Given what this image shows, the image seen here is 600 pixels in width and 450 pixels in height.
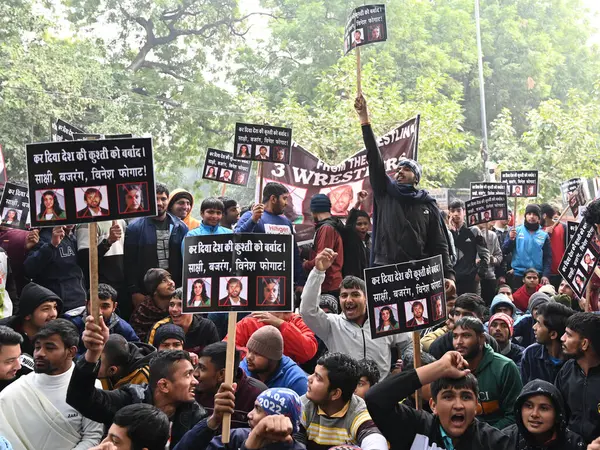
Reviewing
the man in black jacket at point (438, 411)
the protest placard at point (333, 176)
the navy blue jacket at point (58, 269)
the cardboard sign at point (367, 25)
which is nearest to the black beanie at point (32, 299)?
the navy blue jacket at point (58, 269)

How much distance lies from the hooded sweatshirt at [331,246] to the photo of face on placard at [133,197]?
401cm

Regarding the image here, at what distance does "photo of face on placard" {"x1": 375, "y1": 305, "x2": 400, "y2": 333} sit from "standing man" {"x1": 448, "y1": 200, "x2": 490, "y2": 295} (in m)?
5.95

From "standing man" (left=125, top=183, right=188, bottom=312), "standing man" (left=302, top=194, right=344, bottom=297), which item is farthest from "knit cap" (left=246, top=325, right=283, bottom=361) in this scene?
"standing man" (left=302, top=194, right=344, bottom=297)

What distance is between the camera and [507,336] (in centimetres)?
757

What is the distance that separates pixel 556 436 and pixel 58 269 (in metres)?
5.05

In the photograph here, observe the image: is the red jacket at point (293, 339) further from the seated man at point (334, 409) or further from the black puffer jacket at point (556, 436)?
the black puffer jacket at point (556, 436)

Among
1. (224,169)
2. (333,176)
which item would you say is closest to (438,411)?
(333,176)

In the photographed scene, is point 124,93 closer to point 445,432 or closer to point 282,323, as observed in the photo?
point 282,323

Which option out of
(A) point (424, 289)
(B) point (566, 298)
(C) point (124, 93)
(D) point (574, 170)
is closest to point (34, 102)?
(C) point (124, 93)

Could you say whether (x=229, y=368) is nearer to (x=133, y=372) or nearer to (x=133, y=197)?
(x=133, y=197)

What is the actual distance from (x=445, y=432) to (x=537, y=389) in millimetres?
548

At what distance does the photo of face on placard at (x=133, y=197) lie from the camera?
532 cm

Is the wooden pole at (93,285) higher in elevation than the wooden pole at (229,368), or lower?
higher

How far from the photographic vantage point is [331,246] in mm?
9297
